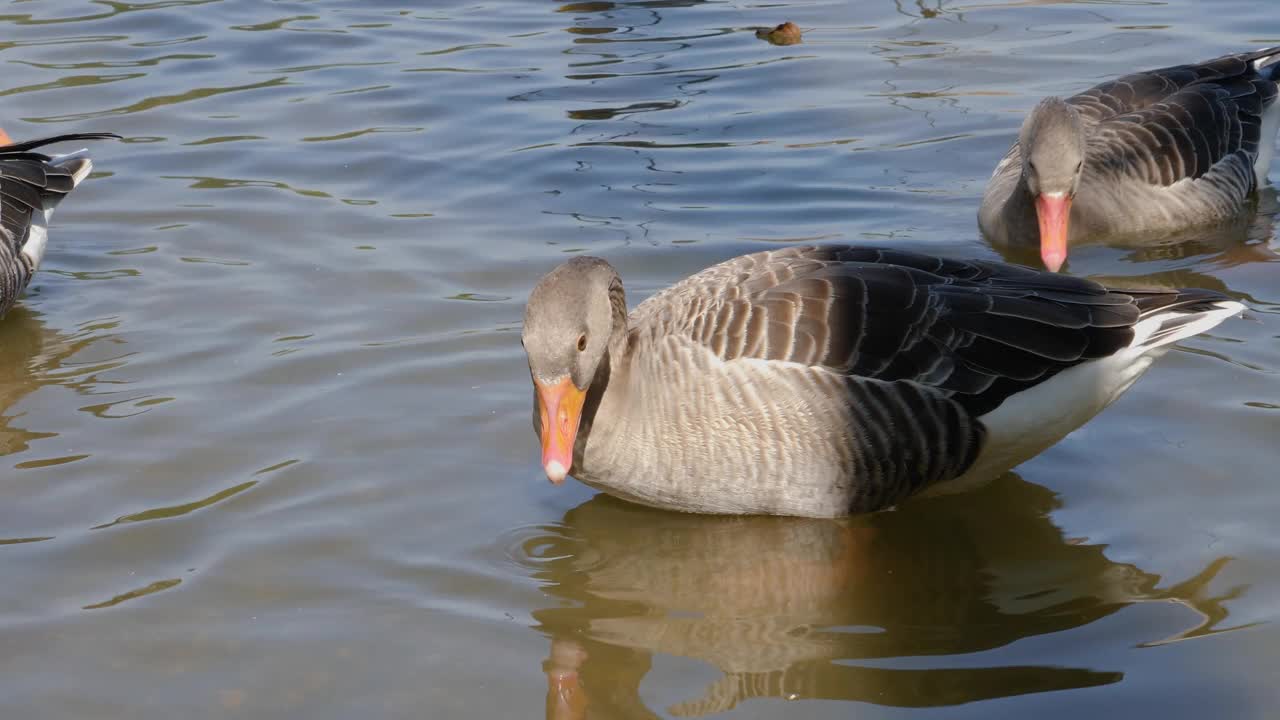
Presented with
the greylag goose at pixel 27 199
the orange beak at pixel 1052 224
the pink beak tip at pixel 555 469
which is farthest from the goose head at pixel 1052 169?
the greylag goose at pixel 27 199

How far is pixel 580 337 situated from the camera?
5324 millimetres

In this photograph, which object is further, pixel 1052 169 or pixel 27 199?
pixel 27 199

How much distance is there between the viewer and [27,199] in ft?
27.7

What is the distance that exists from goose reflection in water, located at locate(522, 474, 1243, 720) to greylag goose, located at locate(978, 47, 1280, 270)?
2736 millimetres

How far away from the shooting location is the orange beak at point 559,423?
17.5 ft

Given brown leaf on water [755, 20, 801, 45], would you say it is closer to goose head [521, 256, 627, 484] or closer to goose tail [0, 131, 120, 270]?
goose tail [0, 131, 120, 270]

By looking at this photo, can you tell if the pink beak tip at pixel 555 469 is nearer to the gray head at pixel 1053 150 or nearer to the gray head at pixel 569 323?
the gray head at pixel 569 323

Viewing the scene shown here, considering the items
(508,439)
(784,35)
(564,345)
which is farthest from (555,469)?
(784,35)

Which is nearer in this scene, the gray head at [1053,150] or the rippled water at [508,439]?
the rippled water at [508,439]

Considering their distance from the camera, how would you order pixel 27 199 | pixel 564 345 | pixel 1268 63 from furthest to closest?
pixel 1268 63
pixel 27 199
pixel 564 345

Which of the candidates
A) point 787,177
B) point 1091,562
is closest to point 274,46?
point 787,177

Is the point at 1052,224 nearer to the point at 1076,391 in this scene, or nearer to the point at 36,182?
the point at 1076,391

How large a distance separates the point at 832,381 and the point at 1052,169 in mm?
3421

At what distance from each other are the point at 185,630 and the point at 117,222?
4823 mm
